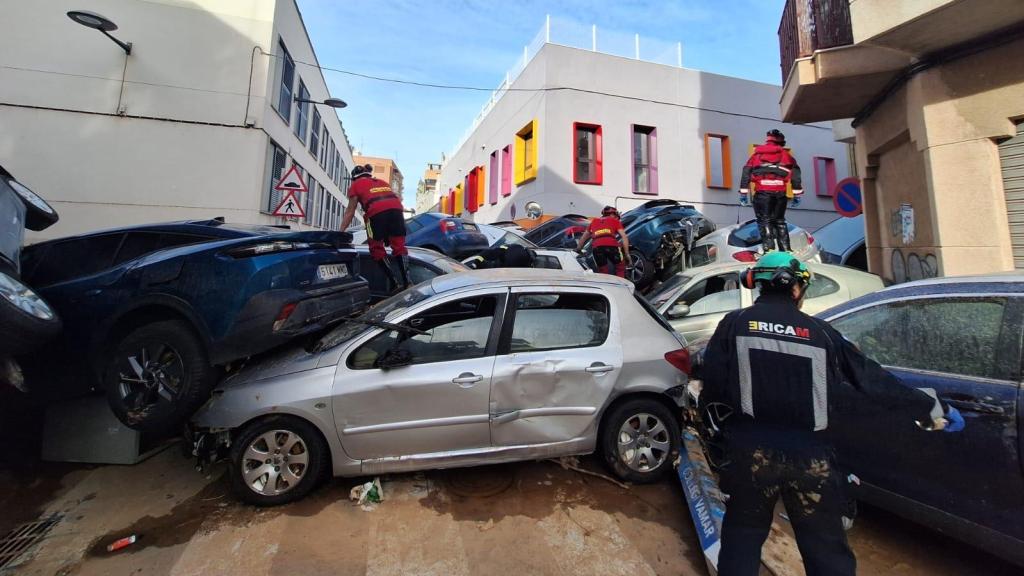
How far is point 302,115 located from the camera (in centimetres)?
1540

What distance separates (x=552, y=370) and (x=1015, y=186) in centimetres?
636

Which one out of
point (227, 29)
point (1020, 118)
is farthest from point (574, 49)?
point (1020, 118)

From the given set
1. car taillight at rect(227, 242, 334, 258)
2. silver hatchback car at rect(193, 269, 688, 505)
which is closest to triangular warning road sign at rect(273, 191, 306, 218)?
car taillight at rect(227, 242, 334, 258)

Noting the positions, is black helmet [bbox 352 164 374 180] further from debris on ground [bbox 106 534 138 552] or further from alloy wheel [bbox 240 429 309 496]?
debris on ground [bbox 106 534 138 552]

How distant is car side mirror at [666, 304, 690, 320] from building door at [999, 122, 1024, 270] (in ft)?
13.5

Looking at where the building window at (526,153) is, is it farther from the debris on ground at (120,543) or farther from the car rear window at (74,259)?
the debris on ground at (120,543)

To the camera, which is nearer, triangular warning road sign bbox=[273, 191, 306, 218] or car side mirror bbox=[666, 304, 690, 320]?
car side mirror bbox=[666, 304, 690, 320]

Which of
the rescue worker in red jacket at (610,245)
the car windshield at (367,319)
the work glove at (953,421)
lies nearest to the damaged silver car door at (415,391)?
the car windshield at (367,319)

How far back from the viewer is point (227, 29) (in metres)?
10.9

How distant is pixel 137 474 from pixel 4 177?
2.46 meters

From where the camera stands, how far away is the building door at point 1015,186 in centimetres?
509

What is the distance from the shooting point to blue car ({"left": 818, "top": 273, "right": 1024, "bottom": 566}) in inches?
81.9

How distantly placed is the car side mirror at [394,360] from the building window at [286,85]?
39.3 feet

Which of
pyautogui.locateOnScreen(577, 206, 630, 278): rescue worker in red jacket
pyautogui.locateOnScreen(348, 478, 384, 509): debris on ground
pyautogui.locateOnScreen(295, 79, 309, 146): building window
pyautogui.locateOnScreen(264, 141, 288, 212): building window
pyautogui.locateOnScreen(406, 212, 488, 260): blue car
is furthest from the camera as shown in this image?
pyautogui.locateOnScreen(295, 79, 309, 146): building window
